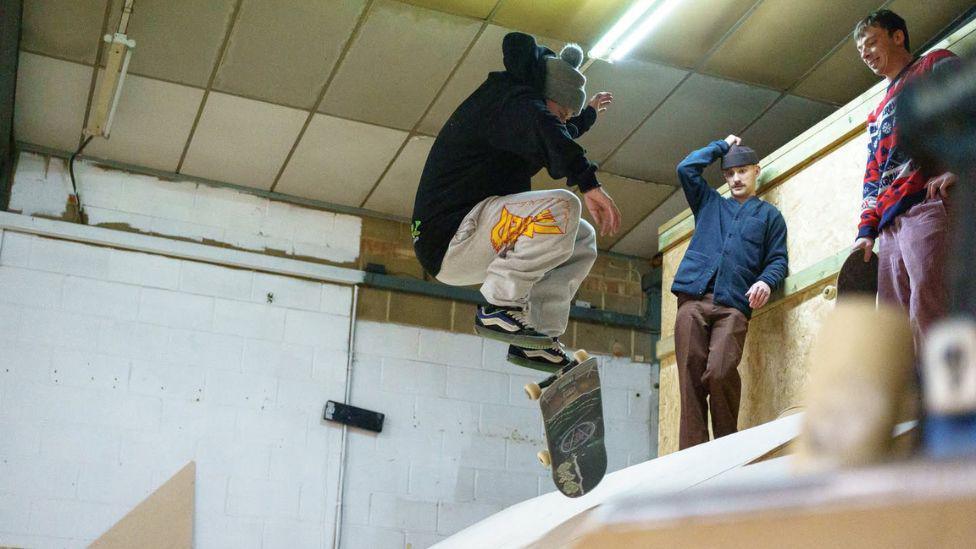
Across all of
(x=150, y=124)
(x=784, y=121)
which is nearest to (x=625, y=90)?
(x=784, y=121)

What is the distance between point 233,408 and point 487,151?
399cm

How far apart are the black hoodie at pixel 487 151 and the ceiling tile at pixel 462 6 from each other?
7.64 ft

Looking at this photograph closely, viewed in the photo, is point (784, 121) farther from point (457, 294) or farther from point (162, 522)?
point (162, 522)

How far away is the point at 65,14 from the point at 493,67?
7.89 ft

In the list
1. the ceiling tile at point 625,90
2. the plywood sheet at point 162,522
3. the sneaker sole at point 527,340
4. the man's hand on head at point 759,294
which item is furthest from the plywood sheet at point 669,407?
the plywood sheet at point 162,522

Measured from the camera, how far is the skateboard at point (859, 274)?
398 centimetres

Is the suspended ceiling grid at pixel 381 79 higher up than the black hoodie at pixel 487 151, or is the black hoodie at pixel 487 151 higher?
the suspended ceiling grid at pixel 381 79

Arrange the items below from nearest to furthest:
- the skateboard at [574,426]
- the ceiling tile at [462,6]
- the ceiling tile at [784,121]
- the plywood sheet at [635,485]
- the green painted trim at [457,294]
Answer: the plywood sheet at [635,485] → the skateboard at [574,426] → the ceiling tile at [462,6] → the ceiling tile at [784,121] → the green painted trim at [457,294]

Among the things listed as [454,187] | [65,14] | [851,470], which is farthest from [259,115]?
[851,470]

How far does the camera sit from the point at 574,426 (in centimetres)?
340

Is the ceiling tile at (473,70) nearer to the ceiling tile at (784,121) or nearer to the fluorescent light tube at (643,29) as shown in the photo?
the fluorescent light tube at (643,29)

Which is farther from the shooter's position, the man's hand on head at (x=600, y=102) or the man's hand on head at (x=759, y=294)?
the man's hand on head at (x=759, y=294)

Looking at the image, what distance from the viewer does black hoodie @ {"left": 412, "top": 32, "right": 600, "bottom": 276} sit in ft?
10.8

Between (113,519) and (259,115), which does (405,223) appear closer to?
(259,115)
